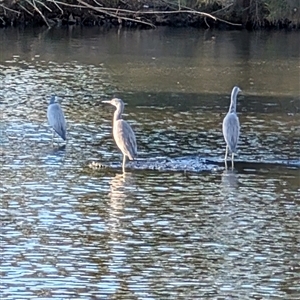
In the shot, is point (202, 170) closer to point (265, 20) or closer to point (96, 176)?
point (96, 176)

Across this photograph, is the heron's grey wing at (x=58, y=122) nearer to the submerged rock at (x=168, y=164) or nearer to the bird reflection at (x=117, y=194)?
the submerged rock at (x=168, y=164)

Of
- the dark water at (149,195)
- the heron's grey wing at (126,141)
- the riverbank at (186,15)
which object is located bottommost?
the dark water at (149,195)

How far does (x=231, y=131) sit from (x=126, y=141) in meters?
1.52

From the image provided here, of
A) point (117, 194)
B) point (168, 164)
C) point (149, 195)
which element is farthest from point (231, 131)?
point (117, 194)

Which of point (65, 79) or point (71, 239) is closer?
point (71, 239)

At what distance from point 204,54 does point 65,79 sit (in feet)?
27.0

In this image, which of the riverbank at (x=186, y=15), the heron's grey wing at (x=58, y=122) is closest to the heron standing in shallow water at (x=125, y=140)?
the heron's grey wing at (x=58, y=122)

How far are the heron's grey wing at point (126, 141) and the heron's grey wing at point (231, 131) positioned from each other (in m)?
1.30

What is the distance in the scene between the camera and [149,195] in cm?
1202

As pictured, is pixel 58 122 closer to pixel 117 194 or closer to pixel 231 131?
pixel 231 131

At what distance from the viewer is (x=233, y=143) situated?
13.8 m

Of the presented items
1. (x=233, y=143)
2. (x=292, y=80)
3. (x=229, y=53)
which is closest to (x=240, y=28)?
(x=229, y=53)

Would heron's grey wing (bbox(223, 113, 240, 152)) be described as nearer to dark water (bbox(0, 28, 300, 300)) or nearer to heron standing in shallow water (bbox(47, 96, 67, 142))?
dark water (bbox(0, 28, 300, 300))

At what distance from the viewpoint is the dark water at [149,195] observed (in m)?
9.01
